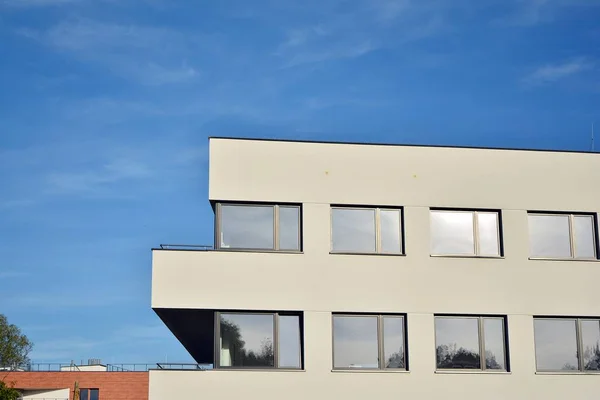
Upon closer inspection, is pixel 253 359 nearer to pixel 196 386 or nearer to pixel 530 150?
pixel 196 386

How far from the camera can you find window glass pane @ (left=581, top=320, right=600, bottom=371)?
2197 centimetres

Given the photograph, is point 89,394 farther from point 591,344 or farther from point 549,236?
point 591,344

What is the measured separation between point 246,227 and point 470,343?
586 centimetres

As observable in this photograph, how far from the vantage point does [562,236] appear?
22.6 m

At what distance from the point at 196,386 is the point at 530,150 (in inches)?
387

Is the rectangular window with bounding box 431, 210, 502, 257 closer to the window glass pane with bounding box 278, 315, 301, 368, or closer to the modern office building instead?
the modern office building

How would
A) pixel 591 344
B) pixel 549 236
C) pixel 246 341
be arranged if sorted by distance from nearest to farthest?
pixel 246 341 → pixel 591 344 → pixel 549 236

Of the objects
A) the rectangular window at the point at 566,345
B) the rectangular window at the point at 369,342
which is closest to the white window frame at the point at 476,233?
the rectangular window at the point at 566,345

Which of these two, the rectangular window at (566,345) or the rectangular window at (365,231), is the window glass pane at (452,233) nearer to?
the rectangular window at (365,231)

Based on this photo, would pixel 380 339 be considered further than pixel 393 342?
No

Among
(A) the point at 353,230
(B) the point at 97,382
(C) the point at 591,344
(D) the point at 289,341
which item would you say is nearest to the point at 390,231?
(A) the point at 353,230

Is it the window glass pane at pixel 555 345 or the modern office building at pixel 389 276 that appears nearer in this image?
the modern office building at pixel 389 276

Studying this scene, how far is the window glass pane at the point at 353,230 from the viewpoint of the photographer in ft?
70.8

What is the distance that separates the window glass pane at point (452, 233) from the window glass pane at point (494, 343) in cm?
172
